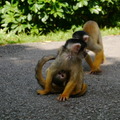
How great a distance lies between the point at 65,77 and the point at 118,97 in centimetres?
77

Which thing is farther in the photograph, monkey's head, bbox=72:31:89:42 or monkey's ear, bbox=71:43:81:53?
monkey's head, bbox=72:31:89:42

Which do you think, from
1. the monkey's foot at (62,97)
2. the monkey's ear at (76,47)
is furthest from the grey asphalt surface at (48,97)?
the monkey's ear at (76,47)

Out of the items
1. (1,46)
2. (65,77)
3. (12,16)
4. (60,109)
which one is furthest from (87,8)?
(60,109)

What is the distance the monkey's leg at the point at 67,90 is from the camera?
13.4ft

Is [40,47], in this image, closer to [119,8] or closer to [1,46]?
[1,46]

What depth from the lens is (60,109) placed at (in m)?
3.76

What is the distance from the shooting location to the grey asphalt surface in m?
3.60

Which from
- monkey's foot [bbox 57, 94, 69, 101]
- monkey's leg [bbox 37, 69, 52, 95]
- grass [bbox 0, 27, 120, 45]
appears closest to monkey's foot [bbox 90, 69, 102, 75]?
monkey's leg [bbox 37, 69, 52, 95]

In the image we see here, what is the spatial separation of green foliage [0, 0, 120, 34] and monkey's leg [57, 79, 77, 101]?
447cm

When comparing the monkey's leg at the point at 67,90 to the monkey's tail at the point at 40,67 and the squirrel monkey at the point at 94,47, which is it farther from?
the squirrel monkey at the point at 94,47

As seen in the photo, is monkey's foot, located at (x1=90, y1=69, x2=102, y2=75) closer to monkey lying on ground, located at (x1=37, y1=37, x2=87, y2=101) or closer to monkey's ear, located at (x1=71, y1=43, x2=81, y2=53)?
monkey lying on ground, located at (x1=37, y1=37, x2=87, y2=101)

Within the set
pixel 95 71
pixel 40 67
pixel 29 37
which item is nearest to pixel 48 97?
pixel 40 67

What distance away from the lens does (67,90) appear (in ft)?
13.6

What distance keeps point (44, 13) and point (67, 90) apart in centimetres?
475
